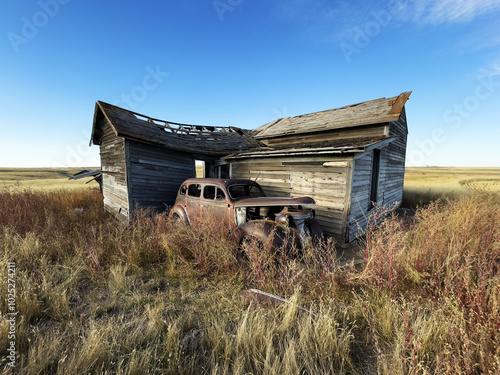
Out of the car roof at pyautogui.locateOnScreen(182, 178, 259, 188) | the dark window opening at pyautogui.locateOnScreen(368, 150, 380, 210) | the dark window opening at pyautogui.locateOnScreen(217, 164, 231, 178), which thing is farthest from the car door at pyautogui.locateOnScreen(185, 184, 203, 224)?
the dark window opening at pyautogui.locateOnScreen(368, 150, 380, 210)

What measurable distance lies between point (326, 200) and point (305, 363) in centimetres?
545

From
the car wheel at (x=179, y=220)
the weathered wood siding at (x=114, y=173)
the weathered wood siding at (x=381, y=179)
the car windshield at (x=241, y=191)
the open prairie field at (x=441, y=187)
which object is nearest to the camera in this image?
the car wheel at (x=179, y=220)

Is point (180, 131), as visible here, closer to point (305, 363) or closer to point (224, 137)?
point (224, 137)

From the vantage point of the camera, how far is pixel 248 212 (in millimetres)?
5008

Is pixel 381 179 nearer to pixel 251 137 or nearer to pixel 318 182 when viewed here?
pixel 318 182

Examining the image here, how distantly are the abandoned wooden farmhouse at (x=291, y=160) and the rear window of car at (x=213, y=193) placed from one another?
2.67 meters

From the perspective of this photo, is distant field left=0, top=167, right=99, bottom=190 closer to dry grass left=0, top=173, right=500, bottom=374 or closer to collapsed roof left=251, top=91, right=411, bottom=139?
dry grass left=0, top=173, right=500, bottom=374

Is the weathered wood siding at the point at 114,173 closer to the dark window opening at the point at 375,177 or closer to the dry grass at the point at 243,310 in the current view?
the dry grass at the point at 243,310

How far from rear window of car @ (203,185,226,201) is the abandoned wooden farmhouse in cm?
267

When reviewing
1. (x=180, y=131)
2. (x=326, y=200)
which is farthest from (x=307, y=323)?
(x=180, y=131)

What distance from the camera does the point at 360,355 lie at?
2.11 metres

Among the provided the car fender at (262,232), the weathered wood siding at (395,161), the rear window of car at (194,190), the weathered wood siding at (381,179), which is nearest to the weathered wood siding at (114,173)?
the rear window of car at (194,190)

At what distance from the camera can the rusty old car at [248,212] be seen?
4082 mm

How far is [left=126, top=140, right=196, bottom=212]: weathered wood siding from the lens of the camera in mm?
7988
